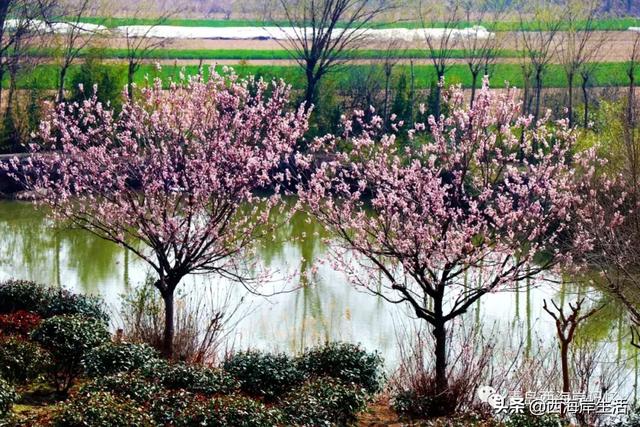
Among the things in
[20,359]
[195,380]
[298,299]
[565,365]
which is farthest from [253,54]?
[565,365]

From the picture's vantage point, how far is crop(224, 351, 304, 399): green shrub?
34.0ft

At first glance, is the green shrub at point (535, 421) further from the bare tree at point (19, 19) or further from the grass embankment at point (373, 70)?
the grass embankment at point (373, 70)

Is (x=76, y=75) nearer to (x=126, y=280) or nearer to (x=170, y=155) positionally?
(x=126, y=280)

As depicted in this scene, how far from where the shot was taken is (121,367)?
1038 cm

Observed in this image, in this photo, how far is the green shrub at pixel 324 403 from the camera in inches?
366

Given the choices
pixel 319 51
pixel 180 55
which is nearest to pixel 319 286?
pixel 319 51

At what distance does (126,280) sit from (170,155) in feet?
15.2

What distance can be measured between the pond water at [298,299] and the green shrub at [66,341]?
82.0 inches

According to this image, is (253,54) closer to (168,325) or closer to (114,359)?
(168,325)

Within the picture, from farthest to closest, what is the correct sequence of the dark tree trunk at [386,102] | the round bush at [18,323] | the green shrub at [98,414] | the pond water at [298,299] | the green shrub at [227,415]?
1. the dark tree trunk at [386,102]
2. the pond water at [298,299]
3. the round bush at [18,323]
4. the green shrub at [227,415]
5. the green shrub at [98,414]

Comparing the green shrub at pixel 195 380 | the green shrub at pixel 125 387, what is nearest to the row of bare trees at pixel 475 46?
the green shrub at pixel 195 380

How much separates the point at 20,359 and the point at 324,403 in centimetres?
321

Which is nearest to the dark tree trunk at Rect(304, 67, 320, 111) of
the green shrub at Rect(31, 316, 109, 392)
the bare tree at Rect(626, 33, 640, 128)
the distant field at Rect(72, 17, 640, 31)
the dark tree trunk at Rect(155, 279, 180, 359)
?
the distant field at Rect(72, 17, 640, 31)

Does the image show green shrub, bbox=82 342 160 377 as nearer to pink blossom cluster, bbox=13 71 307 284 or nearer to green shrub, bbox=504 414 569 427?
pink blossom cluster, bbox=13 71 307 284
